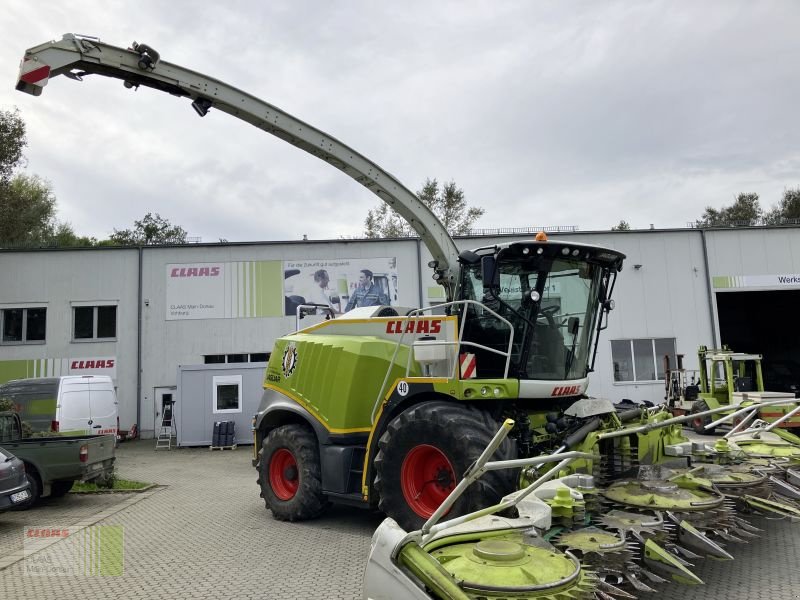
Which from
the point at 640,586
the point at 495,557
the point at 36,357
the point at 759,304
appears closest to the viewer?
the point at 495,557

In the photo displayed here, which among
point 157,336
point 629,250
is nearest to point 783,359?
point 629,250

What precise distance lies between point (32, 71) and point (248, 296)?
14609mm

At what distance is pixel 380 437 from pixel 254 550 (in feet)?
6.17

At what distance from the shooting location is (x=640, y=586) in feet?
12.1

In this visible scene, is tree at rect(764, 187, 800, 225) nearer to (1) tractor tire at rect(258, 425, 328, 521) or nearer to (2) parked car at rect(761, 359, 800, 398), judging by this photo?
(2) parked car at rect(761, 359, 800, 398)

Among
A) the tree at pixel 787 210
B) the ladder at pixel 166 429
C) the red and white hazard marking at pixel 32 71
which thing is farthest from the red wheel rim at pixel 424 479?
the tree at pixel 787 210

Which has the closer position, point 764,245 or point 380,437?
point 380,437

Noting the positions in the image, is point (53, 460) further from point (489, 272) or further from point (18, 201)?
point (18, 201)

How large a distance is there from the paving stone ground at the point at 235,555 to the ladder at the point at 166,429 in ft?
27.7

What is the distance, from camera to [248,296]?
68.4ft

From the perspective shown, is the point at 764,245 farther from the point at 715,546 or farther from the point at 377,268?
the point at 715,546

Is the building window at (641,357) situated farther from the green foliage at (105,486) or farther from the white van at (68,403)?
the white van at (68,403)

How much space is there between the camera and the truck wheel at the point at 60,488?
10.0m

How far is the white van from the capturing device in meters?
15.2
